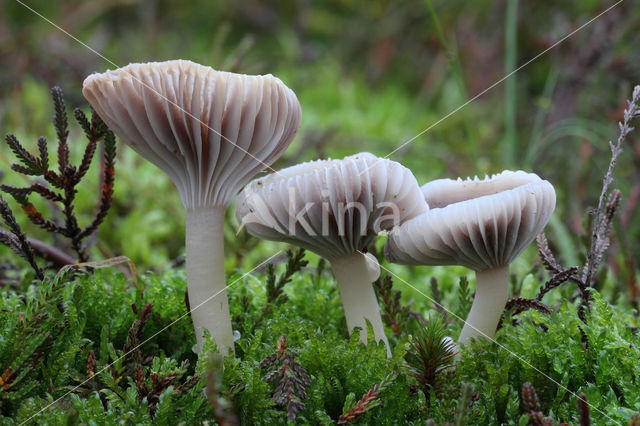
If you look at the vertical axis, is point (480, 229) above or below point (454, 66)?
below

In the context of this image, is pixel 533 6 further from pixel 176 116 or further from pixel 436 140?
pixel 176 116

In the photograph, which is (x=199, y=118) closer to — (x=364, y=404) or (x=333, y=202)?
(x=333, y=202)

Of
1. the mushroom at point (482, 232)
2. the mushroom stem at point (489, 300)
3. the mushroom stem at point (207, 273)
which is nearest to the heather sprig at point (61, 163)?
the mushroom stem at point (207, 273)

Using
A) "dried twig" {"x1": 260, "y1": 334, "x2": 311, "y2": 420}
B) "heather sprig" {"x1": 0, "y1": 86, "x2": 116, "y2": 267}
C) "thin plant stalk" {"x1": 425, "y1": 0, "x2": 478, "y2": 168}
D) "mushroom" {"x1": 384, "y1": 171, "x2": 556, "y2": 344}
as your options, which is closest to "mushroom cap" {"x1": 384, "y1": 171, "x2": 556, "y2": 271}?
"mushroom" {"x1": 384, "y1": 171, "x2": 556, "y2": 344}

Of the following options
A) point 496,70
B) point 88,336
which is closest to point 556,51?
point 496,70

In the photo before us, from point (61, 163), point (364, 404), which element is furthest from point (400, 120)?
point (364, 404)

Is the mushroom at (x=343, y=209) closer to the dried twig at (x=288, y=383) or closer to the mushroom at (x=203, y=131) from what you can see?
the mushroom at (x=203, y=131)

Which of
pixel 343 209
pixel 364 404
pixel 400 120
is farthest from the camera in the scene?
pixel 400 120
